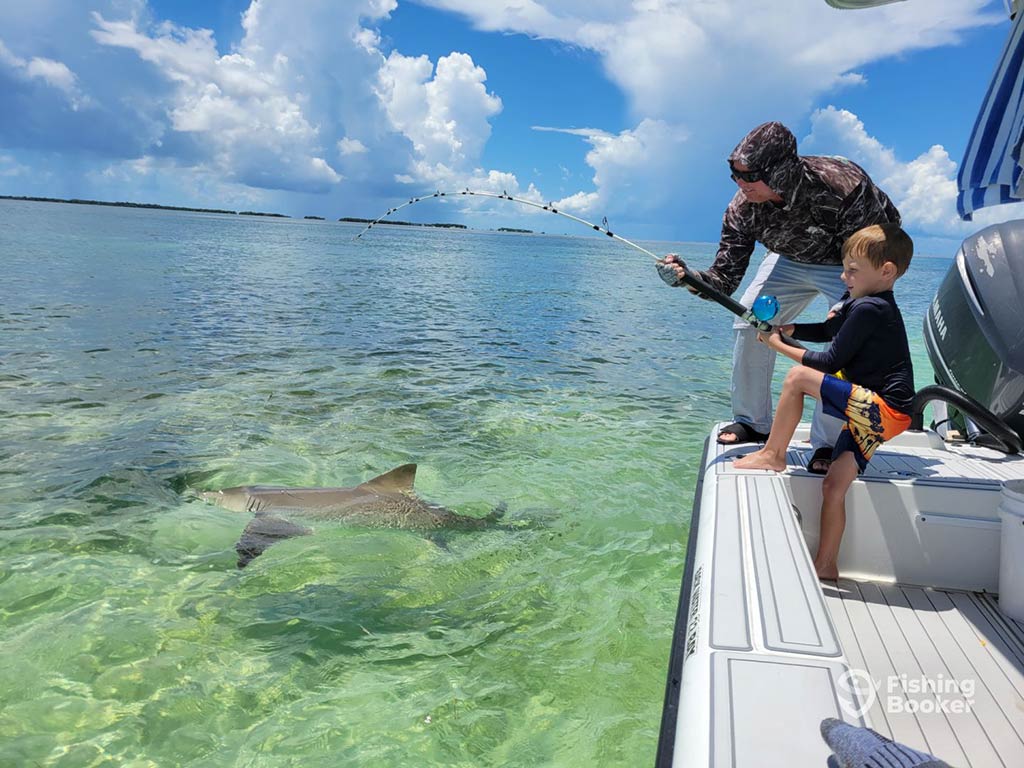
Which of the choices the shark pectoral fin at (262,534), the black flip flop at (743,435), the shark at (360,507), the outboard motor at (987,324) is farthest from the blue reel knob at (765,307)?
the shark pectoral fin at (262,534)

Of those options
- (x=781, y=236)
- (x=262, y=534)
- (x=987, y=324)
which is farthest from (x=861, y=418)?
(x=262, y=534)

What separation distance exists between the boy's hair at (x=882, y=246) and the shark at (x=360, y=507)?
3.27 metres

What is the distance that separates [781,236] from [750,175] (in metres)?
0.49

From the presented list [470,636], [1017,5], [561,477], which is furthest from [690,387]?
[470,636]

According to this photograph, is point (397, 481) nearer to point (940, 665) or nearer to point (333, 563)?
point (333, 563)

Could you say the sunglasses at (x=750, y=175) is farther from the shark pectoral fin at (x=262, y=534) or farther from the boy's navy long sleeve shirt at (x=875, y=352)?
the shark pectoral fin at (x=262, y=534)

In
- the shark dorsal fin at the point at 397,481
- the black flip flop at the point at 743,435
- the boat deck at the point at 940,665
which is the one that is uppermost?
the black flip flop at the point at 743,435

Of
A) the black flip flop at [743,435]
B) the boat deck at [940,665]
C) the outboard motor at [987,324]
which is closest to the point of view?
the boat deck at [940,665]

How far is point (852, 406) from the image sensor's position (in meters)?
3.41

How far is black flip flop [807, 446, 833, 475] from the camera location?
3.70m

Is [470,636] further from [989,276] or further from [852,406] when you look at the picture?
[989,276]

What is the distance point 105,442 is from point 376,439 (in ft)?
8.93

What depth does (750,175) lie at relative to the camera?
13.2 feet

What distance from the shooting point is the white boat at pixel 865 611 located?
179 centimetres
